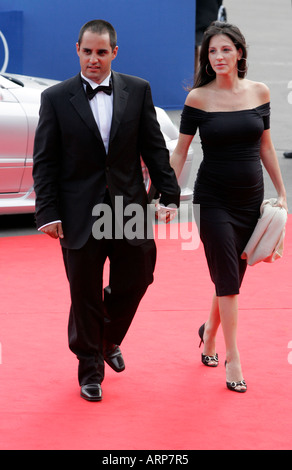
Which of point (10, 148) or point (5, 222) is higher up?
point (10, 148)

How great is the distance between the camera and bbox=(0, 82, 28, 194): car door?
24.5 feet

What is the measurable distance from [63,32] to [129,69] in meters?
1.12

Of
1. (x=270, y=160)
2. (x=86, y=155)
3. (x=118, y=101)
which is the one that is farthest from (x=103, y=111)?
(x=270, y=160)

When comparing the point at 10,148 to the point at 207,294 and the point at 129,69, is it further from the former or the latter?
the point at 129,69

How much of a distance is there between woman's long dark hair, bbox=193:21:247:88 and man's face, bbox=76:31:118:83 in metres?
0.59

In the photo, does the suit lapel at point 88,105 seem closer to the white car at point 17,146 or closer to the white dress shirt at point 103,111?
the white dress shirt at point 103,111

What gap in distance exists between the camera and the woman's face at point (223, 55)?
4551 mm

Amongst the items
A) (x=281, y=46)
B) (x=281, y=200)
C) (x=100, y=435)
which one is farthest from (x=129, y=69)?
(x=100, y=435)

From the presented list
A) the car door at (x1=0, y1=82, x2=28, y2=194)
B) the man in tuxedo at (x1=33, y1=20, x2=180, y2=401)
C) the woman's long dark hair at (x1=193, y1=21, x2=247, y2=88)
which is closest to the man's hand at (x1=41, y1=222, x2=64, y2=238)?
the man in tuxedo at (x1=33, y1=20, x2=180, y2=401)

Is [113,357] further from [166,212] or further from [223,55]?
[223,55]

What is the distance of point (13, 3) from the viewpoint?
521 inches

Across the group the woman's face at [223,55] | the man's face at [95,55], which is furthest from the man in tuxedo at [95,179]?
the woman's face at [223,55]

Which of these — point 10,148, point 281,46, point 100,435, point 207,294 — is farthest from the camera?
point 281,46

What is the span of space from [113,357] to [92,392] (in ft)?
1.23
